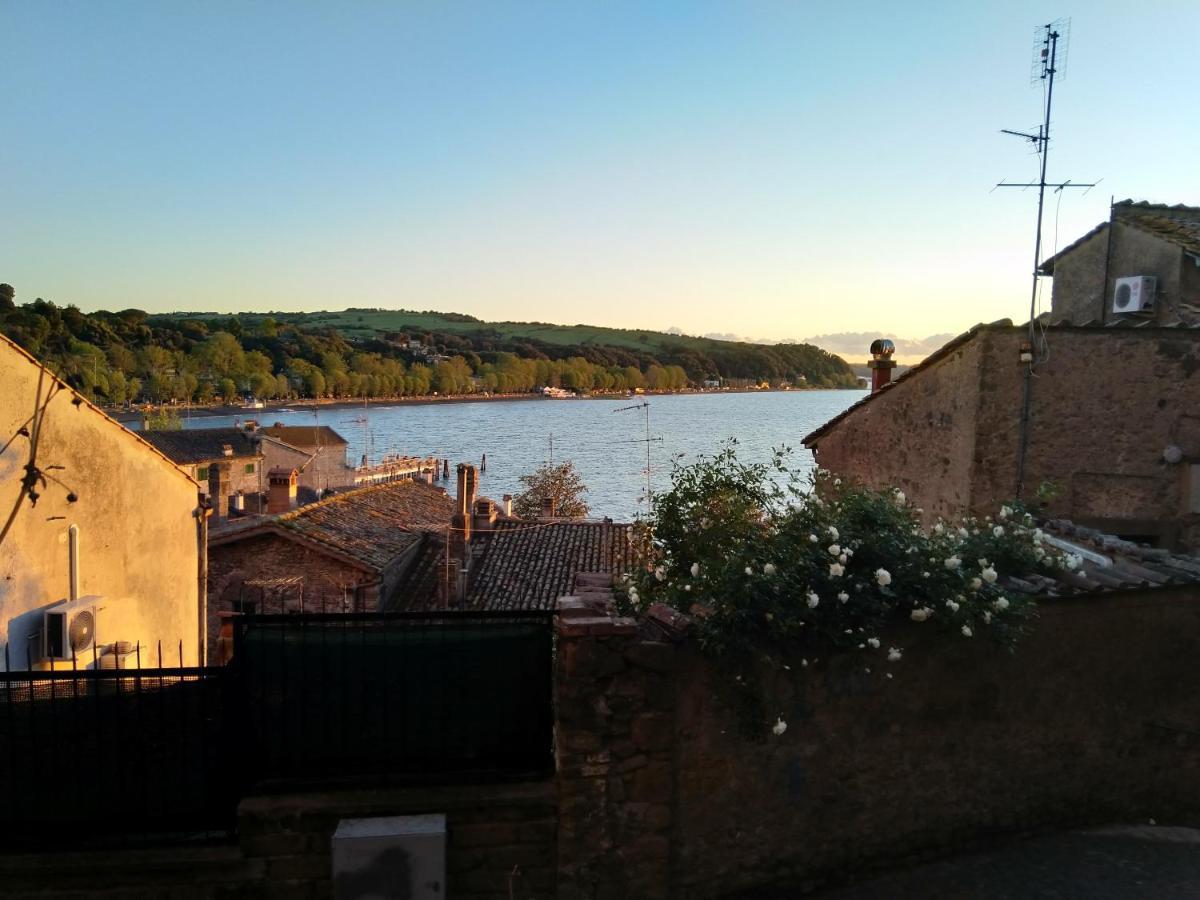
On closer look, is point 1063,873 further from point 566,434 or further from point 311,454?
point 566,434

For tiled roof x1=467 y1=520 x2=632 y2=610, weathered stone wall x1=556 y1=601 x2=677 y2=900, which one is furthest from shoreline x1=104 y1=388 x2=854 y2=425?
weathered stone wall x1=556 y1=601 x2=677 y2=900

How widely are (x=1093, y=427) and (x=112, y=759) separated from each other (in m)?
10.9

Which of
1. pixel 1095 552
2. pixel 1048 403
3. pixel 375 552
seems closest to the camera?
pixel 1095 552

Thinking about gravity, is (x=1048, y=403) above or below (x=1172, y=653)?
above

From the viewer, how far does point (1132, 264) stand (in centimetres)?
1205

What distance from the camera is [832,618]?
5484mm

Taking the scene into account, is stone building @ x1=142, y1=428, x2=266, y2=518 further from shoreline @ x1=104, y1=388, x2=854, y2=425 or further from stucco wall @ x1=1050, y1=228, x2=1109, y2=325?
shoreline @ x1=104, y1=388, x2=854, y2=425

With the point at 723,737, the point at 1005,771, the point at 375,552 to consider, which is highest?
the point at 723,737

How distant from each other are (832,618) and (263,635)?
12.7ft

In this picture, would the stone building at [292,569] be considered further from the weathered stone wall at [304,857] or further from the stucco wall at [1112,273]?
the stucco wall at [1112,273]

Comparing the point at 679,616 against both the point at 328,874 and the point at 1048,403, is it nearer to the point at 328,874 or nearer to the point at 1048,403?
the point at 328,874

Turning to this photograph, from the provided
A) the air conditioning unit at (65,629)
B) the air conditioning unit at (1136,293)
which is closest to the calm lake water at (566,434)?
the air conditioning unit at (1136,293)

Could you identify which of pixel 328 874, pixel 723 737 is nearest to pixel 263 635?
pixel 328 874

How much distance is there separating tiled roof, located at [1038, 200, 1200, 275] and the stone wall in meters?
7.50
